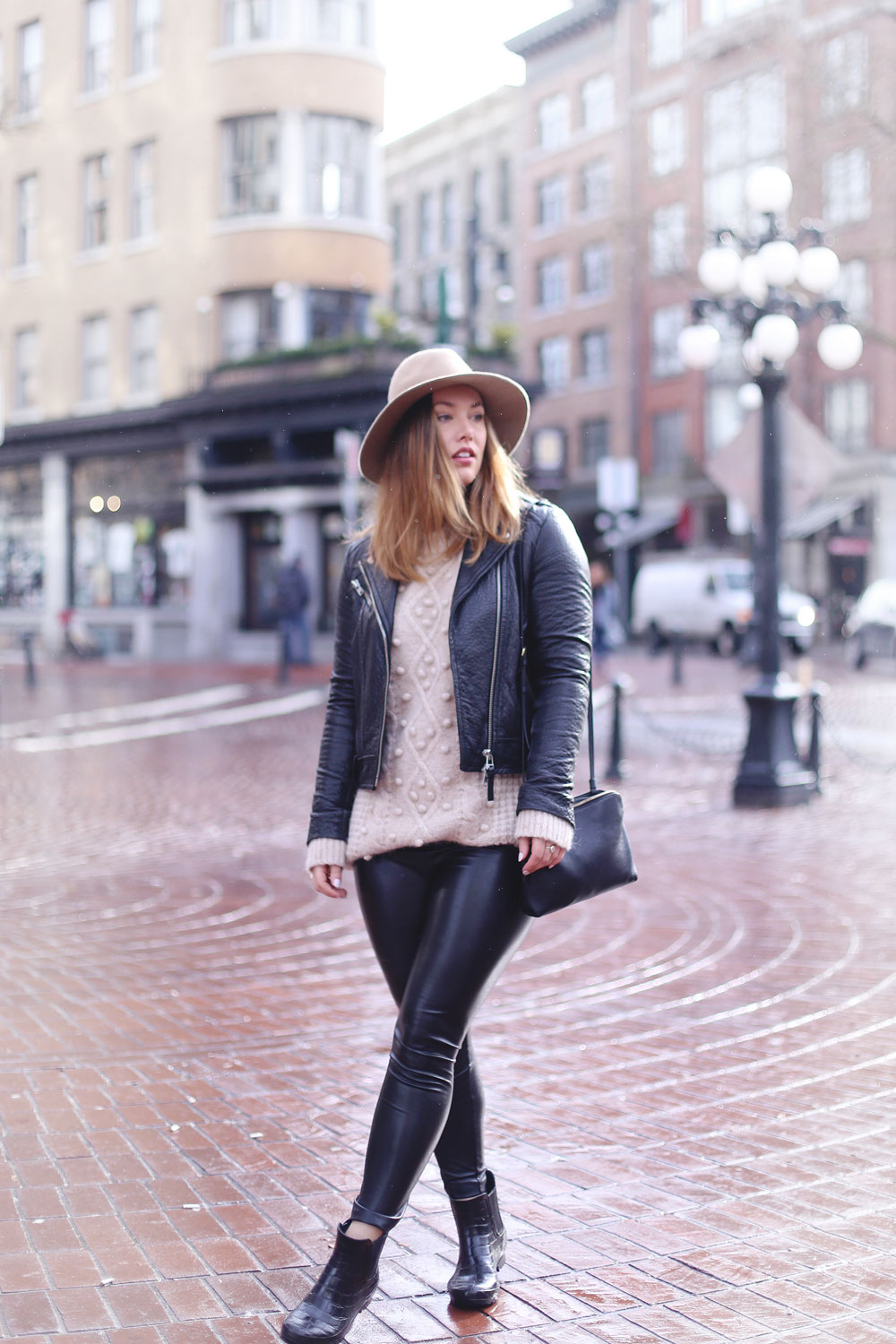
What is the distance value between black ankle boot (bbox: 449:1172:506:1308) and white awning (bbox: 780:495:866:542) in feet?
125

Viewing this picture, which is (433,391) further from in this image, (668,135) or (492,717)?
(668,135)

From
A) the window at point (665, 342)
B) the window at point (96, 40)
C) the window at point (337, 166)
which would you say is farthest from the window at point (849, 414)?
the window at point (96, 40)

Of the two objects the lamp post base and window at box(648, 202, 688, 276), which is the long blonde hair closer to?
the lamp post base

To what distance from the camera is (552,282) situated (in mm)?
51188

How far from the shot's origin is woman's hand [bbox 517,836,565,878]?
2.90 meters

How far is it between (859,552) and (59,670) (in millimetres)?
21777

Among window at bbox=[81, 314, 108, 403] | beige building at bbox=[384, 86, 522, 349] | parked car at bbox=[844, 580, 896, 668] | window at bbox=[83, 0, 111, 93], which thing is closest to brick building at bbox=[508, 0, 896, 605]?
beige building at bbox=[384, 86, 522, 349]

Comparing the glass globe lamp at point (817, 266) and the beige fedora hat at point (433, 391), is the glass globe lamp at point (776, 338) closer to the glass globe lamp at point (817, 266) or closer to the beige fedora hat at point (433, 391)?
the glass globe lamp at point (817, 266)

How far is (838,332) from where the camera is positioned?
1207 centimetres

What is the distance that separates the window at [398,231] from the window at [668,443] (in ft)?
39.5

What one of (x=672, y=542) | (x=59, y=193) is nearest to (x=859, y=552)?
(x=672, y=542)

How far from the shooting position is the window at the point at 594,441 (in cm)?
4931

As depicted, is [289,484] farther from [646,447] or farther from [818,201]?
[646,447]

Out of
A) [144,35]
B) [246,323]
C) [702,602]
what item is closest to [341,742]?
[144,35]
